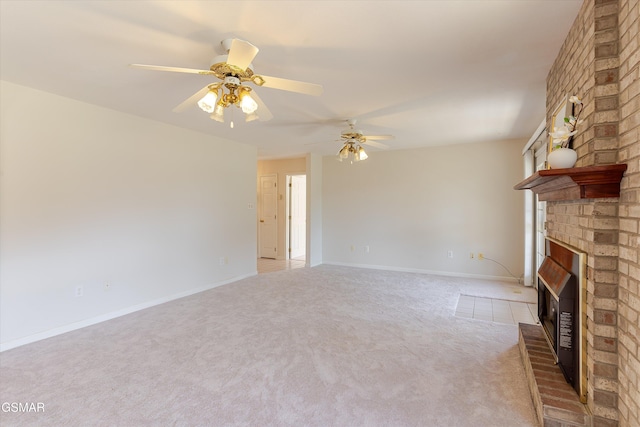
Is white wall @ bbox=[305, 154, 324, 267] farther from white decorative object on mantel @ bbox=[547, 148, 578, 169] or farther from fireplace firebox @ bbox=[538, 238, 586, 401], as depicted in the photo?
white decorative object on mantel @ bbox=[547, 148, 578, 169]

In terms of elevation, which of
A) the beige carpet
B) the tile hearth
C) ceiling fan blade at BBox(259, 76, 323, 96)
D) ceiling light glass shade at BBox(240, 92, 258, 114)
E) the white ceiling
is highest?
the white ceiling

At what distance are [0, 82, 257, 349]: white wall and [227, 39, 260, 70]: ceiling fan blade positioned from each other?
2.41 meters

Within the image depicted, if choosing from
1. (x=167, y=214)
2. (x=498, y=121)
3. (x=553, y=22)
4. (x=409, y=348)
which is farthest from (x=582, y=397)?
(x=167, y=214)

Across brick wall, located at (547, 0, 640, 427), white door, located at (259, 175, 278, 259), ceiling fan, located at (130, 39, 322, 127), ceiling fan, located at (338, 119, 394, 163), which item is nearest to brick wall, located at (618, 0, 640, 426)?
brick wall, located at (547, 0, 640, 427)

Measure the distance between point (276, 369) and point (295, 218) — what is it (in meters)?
5.13

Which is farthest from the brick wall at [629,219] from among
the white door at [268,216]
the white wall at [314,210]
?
the white door at [268,216]

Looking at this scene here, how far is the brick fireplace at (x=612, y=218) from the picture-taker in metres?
1.31

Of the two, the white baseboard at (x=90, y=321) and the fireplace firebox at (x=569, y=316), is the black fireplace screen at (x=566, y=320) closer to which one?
the fireplace firebox at (x=569, y=316)

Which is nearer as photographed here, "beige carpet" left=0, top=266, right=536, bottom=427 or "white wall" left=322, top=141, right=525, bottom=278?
"beige carpet" left=0, top=266, right=536, bottom=427

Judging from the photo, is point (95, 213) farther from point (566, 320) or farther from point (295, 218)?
point (295, 218)

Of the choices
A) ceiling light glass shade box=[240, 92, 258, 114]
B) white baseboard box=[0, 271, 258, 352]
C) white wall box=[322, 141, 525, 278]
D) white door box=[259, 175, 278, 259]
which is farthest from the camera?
white door box=[259, 175, 278, 259]

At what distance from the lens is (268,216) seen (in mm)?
7227

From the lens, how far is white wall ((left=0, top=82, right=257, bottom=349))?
271 centimetres
